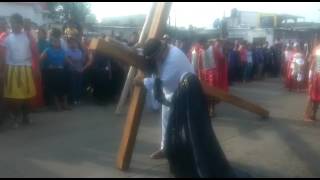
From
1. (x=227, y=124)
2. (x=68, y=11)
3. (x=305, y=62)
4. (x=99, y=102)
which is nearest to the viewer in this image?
(x=227, y=124)

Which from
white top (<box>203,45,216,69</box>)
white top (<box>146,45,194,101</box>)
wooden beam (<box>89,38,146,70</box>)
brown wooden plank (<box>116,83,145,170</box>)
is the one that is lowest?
brown wooden plank (<box>116,83,145,170</box>)

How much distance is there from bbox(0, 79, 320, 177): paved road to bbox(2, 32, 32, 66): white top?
1.15 metres

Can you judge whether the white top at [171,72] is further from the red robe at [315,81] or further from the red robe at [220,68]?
the red robe at [220,68]

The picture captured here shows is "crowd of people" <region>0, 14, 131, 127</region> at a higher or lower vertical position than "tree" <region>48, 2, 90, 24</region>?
lower

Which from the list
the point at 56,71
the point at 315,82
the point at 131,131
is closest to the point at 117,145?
the point at 131,131

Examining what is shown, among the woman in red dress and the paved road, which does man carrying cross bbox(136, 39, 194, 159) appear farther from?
the woman in red dress

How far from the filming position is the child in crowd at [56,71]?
10422 mm

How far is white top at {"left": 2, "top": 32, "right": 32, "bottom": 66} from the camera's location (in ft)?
28.3

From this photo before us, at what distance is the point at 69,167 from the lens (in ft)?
20.7

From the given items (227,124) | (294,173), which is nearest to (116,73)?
(227,124)

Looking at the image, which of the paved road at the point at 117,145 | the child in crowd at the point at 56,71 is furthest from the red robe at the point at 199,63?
the child in crowd at the point at 56,71

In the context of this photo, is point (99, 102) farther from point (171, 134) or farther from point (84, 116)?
point (171, 134)

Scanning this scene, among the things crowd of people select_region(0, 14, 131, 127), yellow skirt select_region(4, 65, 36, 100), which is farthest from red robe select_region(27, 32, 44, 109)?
yellow skirt select_region(4, 65, 36, 100)

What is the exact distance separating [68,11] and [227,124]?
122 feet
